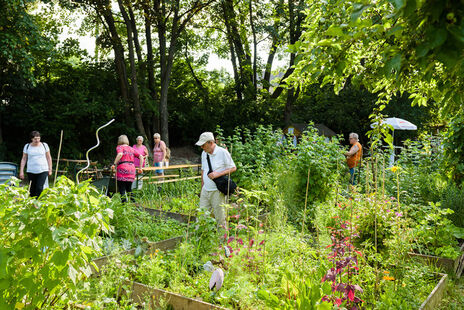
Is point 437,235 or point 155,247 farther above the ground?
point 437,235

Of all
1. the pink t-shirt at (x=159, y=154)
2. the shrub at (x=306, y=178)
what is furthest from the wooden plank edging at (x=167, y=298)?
the pink t-shirt at (x=159, y=154)

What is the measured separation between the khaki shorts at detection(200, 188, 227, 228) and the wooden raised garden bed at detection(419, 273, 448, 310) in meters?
2.79

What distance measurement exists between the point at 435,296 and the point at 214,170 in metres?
3.04

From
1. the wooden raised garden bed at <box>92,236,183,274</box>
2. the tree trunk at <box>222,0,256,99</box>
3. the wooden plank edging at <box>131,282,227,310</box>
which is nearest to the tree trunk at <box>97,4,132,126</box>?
the tree trunk at <box>222,0,256,99</box>

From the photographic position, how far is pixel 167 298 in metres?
3.35

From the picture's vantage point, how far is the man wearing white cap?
5.24 m

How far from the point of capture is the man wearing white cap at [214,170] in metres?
5.24

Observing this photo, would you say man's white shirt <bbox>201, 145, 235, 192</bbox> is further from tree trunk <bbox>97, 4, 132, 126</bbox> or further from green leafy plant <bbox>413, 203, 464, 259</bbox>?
tree trunk <bbox>97, 4, 132, 126</bbox>

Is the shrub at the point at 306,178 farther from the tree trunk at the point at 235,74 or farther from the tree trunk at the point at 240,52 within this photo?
the tree trunk at the point at 235,74

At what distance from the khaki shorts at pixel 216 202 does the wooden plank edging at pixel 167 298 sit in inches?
79.6

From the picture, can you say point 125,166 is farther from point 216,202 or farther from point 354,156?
point 354,156

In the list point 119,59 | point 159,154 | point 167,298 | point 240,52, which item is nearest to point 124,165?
point 159,154

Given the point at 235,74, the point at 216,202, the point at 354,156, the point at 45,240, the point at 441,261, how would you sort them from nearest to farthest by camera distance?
the point at 45,240 < the point at 441,261 < the point at 216,202 < the point at 354,156 < the point at 235,74

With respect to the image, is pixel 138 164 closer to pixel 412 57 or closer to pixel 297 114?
pixel 412 57
